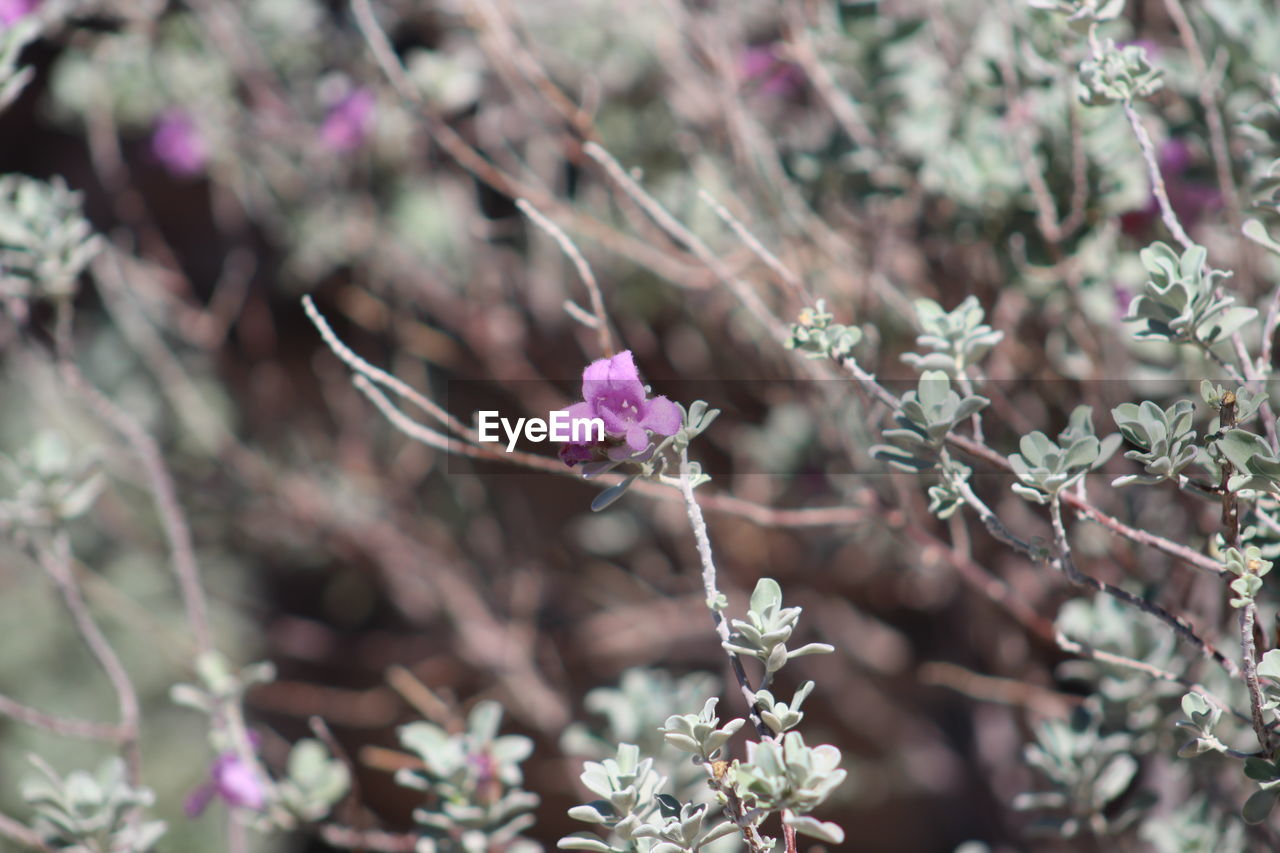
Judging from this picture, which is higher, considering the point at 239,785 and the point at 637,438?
the point at 637,438

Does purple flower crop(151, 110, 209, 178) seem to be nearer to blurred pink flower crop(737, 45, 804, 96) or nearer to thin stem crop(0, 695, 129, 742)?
blurred pink flower crop(737, 45, 804, 96)

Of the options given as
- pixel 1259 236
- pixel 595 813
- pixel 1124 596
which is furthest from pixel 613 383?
pixel 1259 236

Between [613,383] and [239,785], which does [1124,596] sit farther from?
[239,785]

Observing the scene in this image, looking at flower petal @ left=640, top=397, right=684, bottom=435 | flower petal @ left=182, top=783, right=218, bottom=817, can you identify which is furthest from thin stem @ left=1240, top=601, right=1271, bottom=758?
flower petal @ left=182, top=783, right=218, bottom=817

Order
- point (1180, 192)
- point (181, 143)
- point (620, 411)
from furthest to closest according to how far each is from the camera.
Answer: point (181, 143) < point (1180, 192) < point (620, 411)

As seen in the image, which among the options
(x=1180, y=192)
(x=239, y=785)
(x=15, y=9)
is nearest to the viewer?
(x=239, y=785)

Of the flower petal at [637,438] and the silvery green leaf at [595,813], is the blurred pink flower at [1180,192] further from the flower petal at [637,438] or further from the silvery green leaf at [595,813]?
the silvery green leaf at [595,813]

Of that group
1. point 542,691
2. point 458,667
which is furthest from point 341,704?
point 542,691
